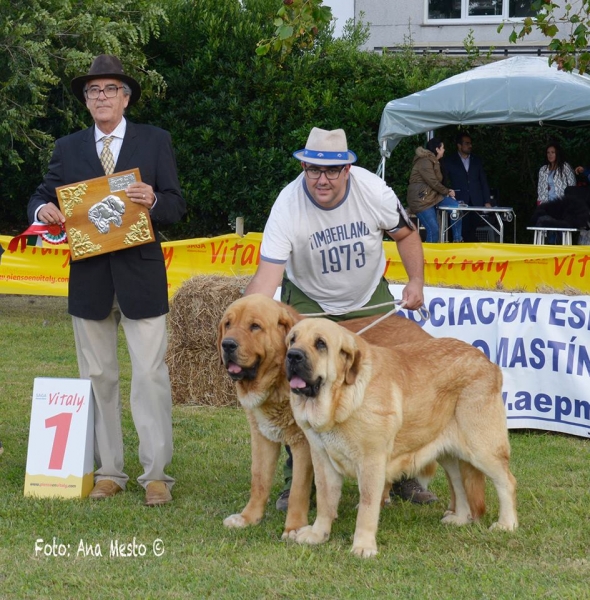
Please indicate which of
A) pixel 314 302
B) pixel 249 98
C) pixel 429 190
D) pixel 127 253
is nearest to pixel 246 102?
pixel 249 98

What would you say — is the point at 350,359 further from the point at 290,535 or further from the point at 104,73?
the point at 104,73

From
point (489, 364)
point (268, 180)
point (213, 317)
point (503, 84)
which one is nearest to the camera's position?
point (489, 364)

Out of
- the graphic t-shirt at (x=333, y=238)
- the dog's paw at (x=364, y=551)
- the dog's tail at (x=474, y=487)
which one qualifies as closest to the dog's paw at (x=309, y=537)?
the dog's paw at (x=364, y=551)

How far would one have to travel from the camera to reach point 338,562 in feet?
15.1

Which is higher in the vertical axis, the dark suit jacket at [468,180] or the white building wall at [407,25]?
the white building wall at [407,25]

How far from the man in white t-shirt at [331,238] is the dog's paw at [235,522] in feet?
1.37

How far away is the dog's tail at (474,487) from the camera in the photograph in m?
5.21

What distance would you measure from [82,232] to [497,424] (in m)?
2.59

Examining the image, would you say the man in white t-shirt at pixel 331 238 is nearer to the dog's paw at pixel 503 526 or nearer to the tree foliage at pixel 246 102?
the dog's paw at pixel 503 526

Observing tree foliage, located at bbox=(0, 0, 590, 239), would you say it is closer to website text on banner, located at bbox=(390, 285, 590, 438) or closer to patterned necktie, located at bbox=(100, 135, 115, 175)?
website text on banner, located at bbox=(390, 285, 590, 438)

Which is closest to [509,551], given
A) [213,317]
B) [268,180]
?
[213,317]

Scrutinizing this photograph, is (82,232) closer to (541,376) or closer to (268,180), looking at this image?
(541,376)

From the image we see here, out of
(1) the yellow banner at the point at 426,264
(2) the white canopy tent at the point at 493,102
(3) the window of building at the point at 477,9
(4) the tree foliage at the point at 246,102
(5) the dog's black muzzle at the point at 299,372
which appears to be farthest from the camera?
(3) the window of building at the point at 477,9

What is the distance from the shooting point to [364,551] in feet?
15.3
